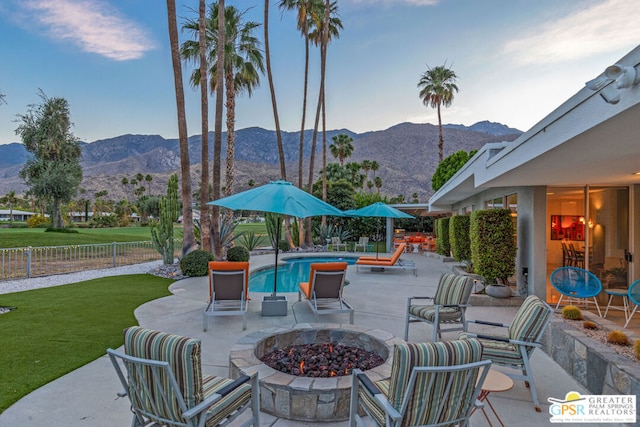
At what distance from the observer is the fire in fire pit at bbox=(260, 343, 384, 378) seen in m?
3.62

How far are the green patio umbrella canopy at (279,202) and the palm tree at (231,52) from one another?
28.5 feet

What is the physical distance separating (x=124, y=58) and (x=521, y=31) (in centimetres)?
2335

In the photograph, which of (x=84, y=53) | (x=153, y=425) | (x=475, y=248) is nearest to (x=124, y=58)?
(x=84, y=53)

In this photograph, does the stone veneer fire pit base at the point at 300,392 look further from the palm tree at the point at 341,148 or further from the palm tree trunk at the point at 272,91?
the palm tree at the point at 341,148

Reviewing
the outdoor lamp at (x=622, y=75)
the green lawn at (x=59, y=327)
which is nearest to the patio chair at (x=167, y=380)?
the green lawn at (x=59, y=327)

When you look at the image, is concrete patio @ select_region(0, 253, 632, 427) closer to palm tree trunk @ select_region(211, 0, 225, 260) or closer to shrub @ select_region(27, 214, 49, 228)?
palm tree trunk @ select_region(211, 0, 225, 260)

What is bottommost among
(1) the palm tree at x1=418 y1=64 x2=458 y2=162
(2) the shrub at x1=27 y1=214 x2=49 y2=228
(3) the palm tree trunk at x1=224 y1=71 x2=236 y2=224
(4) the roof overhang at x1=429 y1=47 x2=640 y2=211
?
(2) the shrub at x1=27 y1=214 x2=49 y2=228

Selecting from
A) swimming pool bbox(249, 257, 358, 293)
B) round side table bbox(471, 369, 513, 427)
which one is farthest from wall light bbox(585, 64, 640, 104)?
swimming pool bbox(249, 257, 358, 293)

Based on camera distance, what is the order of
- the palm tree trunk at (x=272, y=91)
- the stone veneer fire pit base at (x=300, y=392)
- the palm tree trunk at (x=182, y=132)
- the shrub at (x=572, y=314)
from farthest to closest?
1. the palm tree trunk at (x=272, y=91)
2. the palm tree trunk at (x=182, y=132)
3. the shrub at (x=572, y=314)
4. the stone veneer fire pit base at (x=300, y=392)

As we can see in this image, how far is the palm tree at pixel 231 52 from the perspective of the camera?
15.7m

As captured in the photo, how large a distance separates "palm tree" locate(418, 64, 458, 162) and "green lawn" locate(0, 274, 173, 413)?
32085 millimetres

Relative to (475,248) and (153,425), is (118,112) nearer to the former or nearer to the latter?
(475,248)

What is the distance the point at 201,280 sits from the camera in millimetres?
10469

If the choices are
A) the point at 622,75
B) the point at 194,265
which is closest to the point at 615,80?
the point at 622,75
